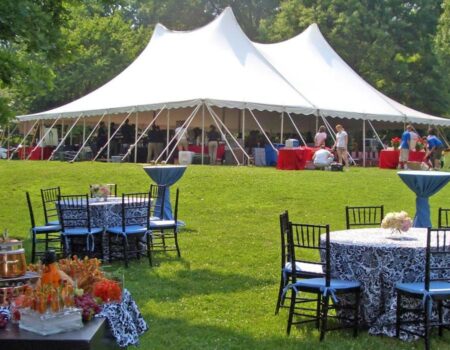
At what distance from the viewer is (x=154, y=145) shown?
24797 millimetres

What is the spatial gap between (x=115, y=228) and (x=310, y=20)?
34.1m

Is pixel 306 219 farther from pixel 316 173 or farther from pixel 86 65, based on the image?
pixel 86 65

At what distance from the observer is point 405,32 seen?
42625mm

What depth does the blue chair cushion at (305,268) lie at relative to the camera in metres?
7.26

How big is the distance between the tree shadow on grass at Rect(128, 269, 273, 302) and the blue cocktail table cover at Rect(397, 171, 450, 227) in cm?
226

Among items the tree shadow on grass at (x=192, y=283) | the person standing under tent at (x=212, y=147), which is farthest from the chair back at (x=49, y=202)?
the person standing under tent at (x=212, y=147)

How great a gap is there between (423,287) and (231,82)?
1901cm

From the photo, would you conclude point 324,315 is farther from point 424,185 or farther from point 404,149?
point 404,149

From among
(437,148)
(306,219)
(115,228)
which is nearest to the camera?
(115,228)

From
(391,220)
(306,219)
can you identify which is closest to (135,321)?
(391,220)

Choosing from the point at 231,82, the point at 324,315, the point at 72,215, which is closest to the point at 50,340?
the point at 324,315

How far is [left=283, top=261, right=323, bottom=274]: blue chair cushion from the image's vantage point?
7.26 m

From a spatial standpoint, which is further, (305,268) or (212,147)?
(212,147)

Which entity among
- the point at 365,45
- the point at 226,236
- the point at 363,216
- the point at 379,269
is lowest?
the point at 226,236
